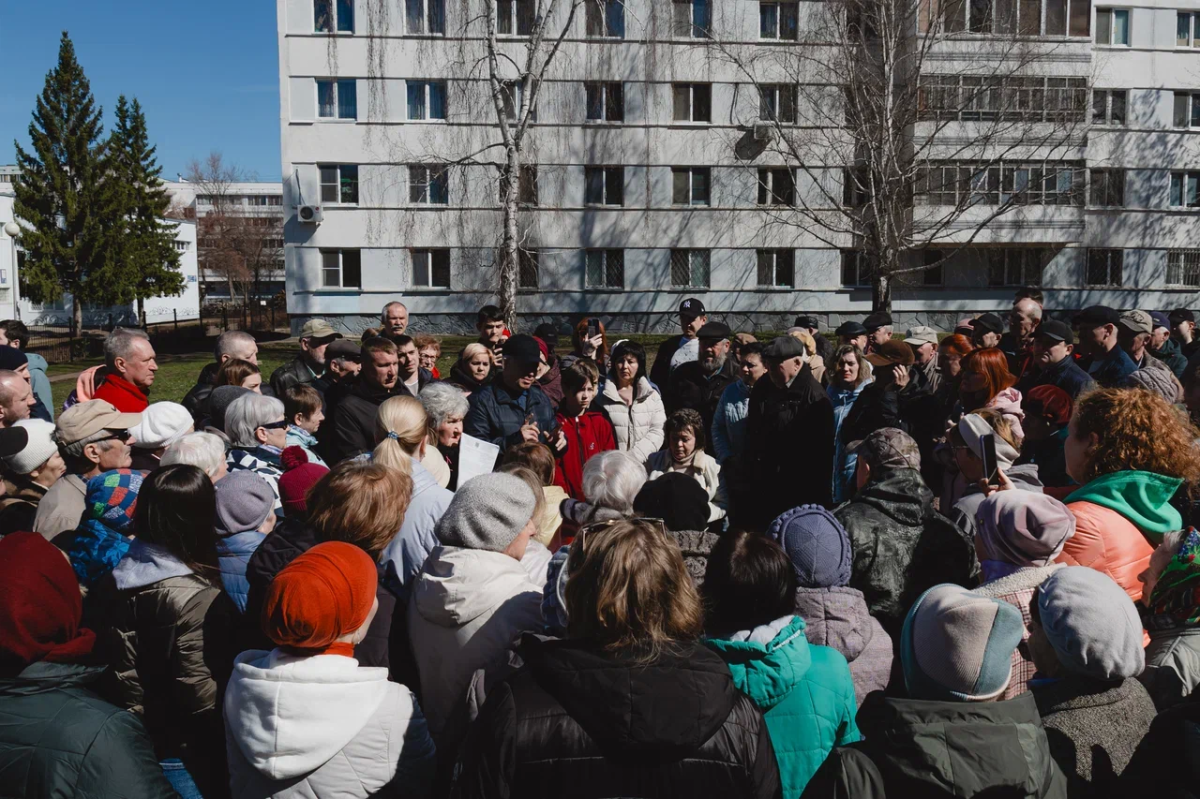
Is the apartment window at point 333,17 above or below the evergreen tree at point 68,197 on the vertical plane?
above

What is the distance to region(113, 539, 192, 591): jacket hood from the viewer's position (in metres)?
3.41

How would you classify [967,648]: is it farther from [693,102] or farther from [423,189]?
[693,102]

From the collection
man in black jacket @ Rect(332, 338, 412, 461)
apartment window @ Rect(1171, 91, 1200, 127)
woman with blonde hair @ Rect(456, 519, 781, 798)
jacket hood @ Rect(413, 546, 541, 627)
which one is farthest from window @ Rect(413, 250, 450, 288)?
woman with blonde hair @ Rect(456, 519, 781, 798)

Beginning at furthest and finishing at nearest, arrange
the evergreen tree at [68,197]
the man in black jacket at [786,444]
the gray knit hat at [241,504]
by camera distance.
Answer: the evergreen tree at [68,197], the man in black jacket at [786,444], the gray knit hat at [241,504]

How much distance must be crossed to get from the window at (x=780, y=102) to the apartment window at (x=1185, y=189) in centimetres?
1602

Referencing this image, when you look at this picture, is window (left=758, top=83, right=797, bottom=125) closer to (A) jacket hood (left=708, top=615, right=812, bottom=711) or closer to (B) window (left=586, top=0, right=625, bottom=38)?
(B) window (left=586, top=0, right=625, bottom=38)

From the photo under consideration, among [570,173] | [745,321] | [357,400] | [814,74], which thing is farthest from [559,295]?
[357,400]

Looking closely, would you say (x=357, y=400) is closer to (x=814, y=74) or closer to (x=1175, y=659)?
(x=1175, y=659)

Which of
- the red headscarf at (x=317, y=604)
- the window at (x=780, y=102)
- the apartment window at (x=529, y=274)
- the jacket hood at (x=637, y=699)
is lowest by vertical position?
the jacket hood at (x=637, y=699)

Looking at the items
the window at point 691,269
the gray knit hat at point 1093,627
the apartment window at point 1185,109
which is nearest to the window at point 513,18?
the window at point 691,269

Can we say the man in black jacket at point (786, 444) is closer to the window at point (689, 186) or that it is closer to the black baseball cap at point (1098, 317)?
the black baseball cap at point (1098, 317)

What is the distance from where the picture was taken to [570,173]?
34469 mm

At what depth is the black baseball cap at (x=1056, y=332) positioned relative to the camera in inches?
256

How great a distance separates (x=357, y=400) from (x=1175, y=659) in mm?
4928
